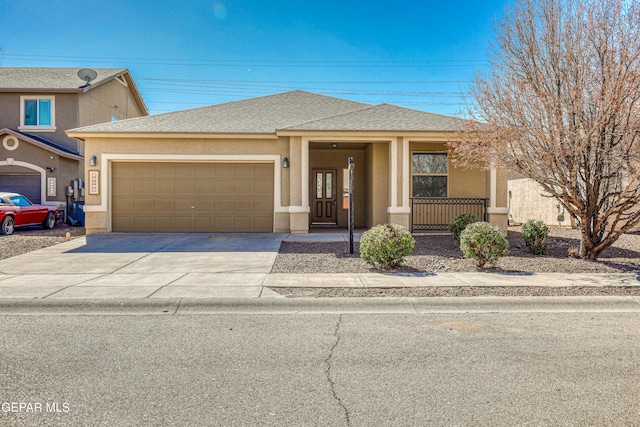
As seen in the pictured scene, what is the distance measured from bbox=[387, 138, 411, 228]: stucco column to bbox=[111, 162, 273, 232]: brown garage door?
3.96 m

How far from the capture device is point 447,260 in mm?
8852

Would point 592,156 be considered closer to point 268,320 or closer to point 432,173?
point 432,173

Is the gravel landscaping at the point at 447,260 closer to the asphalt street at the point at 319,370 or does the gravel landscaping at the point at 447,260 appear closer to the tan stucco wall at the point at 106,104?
the asphalt street at the point at 319,370

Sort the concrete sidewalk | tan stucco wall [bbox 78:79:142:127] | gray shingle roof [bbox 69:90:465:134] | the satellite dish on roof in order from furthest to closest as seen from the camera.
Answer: the satellite dish on roof
tan stucco wall [bbox 78:79:142:127]
gray shingle roof [bbox 69:90:465:134]
the concrete sidewalk

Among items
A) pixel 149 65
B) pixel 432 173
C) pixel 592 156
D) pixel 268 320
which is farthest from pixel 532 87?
pixel 149 65

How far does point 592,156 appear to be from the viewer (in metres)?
8.27

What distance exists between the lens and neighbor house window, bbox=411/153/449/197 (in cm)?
1408

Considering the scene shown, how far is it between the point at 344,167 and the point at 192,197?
5984 millimetres

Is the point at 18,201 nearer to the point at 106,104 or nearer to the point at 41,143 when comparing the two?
the point at 41,143

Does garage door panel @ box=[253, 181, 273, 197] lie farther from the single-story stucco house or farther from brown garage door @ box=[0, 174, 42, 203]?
brown garage door @ box=[0, 174, 42, 203]

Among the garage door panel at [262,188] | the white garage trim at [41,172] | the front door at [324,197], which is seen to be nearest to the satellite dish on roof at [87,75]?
the white garage trim at [41,172]

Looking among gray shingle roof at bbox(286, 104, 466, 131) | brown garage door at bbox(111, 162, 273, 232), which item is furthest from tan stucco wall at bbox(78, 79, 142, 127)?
gray shingle roof at bbox(286, 104, 466, 131)

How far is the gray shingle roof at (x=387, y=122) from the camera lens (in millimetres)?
12641

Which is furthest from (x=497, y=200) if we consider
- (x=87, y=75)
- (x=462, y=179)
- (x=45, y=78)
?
(x=45, y=78)
